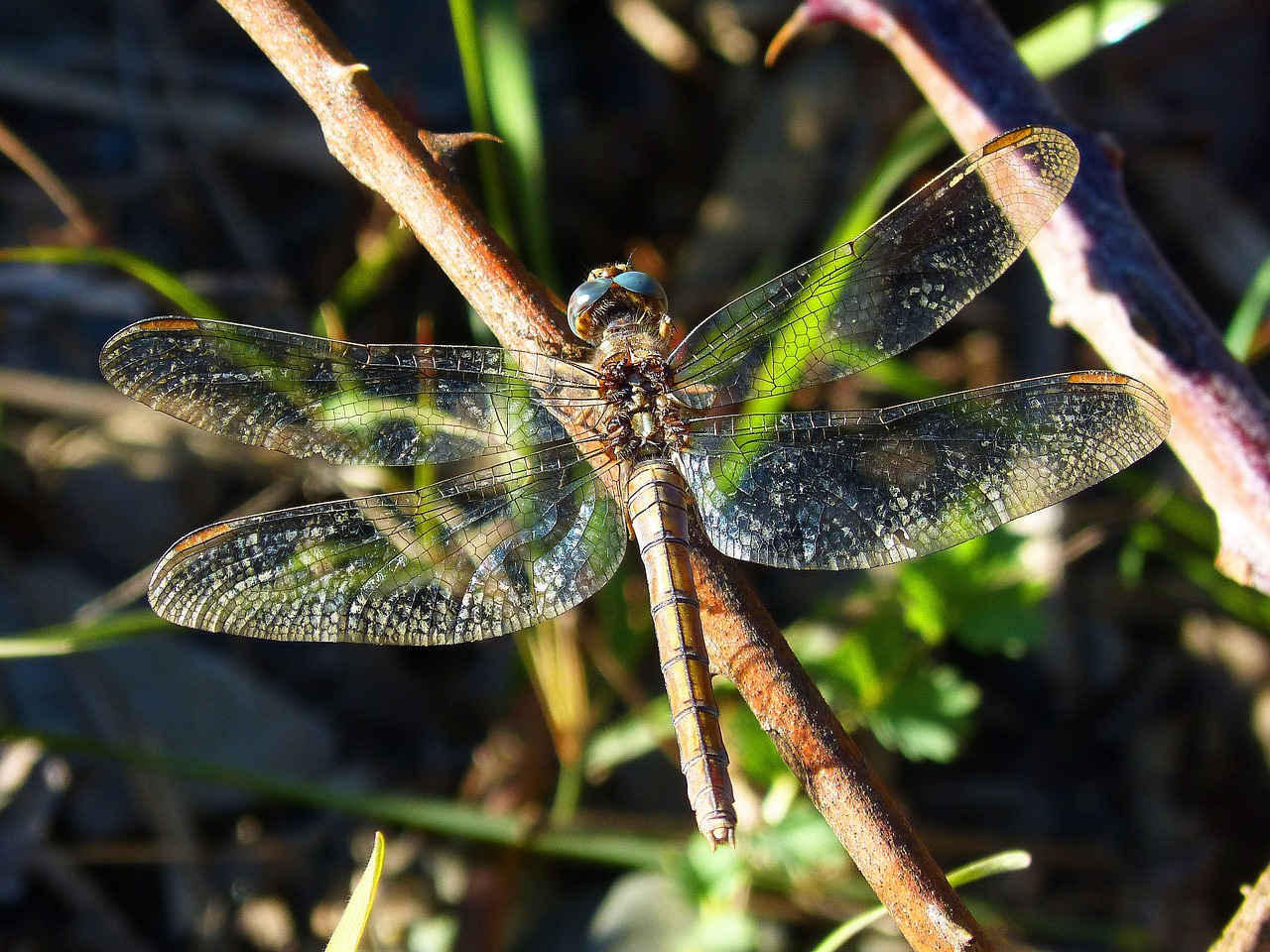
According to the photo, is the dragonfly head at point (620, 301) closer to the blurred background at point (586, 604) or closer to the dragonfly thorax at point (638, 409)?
the dragonfly thorax at point (638, 409)

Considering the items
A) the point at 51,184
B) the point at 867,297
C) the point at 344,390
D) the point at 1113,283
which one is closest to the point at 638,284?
the point at 867,297

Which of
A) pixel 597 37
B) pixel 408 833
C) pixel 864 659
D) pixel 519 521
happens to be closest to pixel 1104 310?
pixel 864 659

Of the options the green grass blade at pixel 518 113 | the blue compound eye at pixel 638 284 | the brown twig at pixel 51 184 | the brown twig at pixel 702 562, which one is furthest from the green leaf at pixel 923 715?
the brown twig at pixel 51 184

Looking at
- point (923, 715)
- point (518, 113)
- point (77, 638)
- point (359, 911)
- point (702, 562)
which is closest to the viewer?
point (359, 911)

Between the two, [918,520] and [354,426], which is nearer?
[918,520]

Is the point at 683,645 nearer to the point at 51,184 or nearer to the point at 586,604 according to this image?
the point at 586,604

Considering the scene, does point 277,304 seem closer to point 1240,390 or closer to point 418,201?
point 418,201
